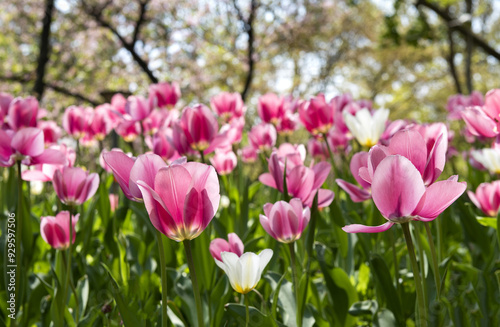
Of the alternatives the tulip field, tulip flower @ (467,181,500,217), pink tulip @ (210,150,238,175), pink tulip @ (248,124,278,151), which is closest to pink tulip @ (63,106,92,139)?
the tulip field

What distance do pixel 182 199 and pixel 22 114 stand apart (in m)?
1.03

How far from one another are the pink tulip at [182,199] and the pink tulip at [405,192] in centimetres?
18

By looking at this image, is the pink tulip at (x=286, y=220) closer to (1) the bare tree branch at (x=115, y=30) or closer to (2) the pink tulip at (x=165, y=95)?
(2) the pink tulip at (x=165, y=95)

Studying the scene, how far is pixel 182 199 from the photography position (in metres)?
0.61

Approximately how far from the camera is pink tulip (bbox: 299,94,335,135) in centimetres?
161

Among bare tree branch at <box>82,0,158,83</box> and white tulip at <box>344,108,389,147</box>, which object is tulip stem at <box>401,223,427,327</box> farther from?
bare tree branch at <box>82,0,158,83</box>

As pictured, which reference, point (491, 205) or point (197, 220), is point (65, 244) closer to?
point (197, 220)

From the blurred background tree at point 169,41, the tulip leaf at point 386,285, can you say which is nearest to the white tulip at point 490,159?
the tulip leaf at point 386,285

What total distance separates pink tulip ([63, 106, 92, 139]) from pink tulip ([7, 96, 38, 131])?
1.38 ft

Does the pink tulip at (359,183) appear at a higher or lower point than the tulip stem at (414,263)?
lower

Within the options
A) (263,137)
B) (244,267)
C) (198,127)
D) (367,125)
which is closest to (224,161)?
(263,137)

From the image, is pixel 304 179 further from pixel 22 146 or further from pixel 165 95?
pixel 165 95

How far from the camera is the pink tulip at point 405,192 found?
568 millimetres

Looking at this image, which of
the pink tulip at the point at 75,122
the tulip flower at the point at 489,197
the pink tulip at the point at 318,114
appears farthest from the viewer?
the pink tulip at the point at 75,122
